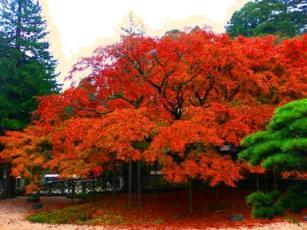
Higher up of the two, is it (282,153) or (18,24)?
(18,24)

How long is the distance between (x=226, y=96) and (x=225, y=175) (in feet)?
13.0

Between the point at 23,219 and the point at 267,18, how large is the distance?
2495 cm

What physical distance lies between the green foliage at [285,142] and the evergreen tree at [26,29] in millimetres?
23918

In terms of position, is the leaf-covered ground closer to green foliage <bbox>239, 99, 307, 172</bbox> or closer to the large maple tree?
the large maple tree

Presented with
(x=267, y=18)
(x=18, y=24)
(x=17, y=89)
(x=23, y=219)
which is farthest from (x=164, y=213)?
(x=267, y=18)

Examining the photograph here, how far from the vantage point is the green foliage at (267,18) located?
35.1 meters

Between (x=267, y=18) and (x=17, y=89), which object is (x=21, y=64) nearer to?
(x=17, y=89)

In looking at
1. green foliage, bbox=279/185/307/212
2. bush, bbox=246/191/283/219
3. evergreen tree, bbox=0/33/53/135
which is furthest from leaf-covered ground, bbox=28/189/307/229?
green foliage, bbox=279/185/307/212

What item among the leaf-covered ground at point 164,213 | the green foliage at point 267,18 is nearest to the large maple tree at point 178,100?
the leaf-covered ground at point 164,213

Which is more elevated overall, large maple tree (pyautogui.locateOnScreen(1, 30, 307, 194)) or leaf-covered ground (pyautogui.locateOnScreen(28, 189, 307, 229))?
large maple tree (pyautogui.locateOnScreen(1, 30, 307, 194))

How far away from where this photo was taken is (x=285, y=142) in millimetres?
6020

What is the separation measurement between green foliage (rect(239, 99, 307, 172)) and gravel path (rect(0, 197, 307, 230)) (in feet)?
20.7

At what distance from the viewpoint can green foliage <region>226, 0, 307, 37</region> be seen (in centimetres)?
3506

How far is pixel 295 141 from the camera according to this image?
230 inches
